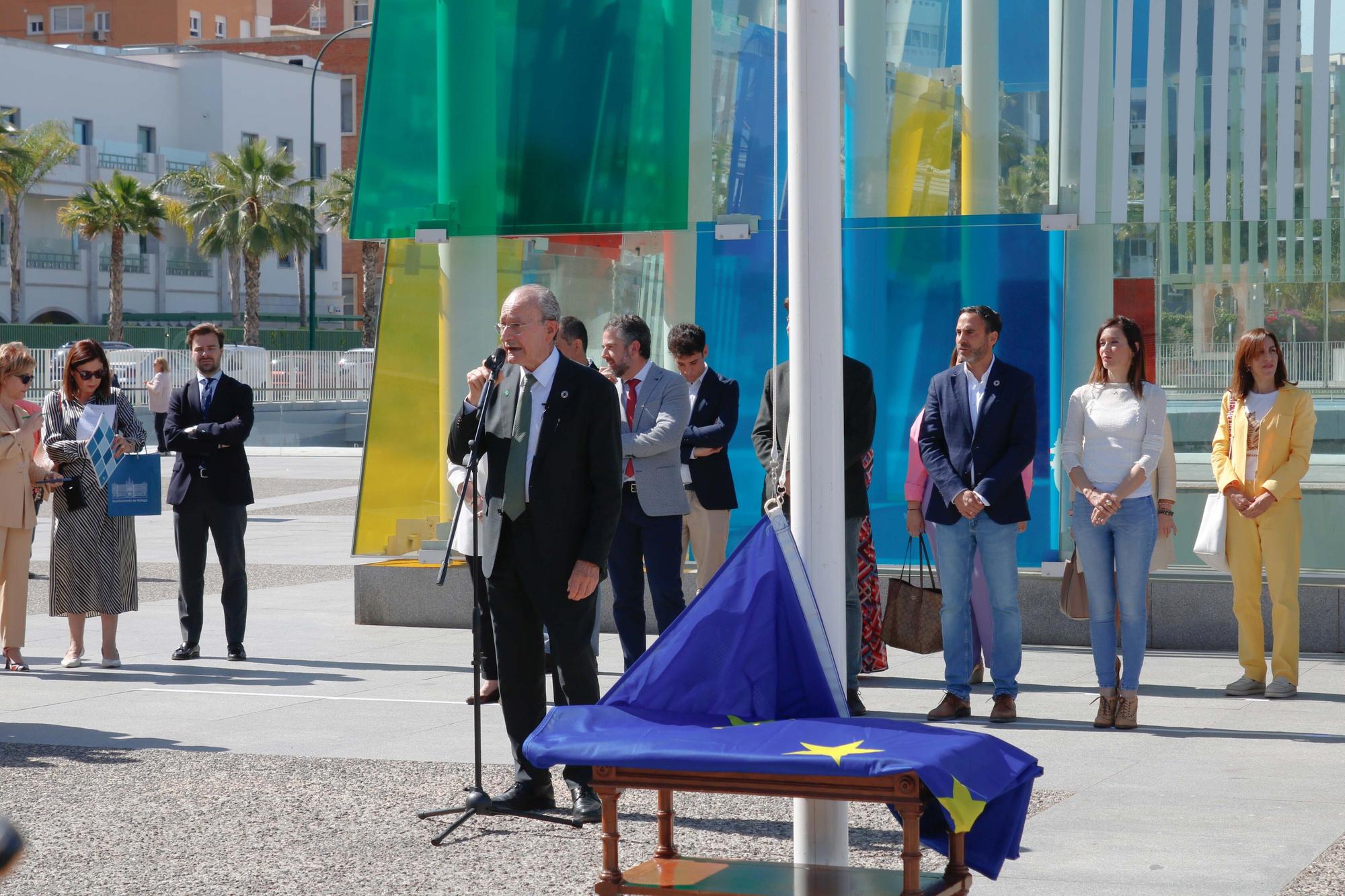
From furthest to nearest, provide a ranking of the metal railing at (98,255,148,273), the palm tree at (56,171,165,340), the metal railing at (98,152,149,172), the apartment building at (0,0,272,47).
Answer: the apartment building at (0,0,272,47) < the metal railing at (98,152,149,172) < the metal railing at (98,255,148,273) < the palm tree at (56,171,165,340)

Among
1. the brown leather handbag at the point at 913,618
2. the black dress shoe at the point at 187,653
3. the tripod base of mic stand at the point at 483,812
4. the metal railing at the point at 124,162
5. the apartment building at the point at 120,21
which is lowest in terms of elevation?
the black dress shoe at the point at 187,653

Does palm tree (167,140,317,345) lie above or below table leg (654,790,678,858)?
above

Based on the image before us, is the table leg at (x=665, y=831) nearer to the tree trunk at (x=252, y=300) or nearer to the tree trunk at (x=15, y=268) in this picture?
the tree trunk at (x=252, y=300)

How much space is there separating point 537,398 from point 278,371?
4134cm

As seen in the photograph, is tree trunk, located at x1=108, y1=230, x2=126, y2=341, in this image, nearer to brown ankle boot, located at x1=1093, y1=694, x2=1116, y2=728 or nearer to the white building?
the white building

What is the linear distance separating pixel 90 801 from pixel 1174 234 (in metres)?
7.14

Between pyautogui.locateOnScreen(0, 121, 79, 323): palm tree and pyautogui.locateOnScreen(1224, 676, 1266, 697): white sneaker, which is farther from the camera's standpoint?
pyautogui.locateOnScreen(0, 121, 79, 323): palm tree

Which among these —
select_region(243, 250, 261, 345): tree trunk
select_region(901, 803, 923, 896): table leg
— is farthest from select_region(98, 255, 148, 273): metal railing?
select_region(901, 803, 923, 896): table leg

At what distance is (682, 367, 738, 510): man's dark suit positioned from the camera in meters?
8.99

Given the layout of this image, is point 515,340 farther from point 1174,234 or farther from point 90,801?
point 1174,234

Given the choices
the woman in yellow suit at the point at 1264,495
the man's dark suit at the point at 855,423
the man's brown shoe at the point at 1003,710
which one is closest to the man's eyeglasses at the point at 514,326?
the man's dark suit at the point at 855,423

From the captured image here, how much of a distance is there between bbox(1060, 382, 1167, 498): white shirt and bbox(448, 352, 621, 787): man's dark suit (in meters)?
2.80

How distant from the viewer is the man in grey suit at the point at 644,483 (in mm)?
8344

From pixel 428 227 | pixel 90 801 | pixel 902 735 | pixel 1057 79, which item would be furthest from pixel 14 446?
pixel 902 735
